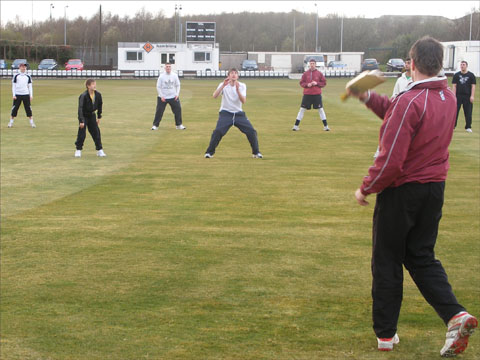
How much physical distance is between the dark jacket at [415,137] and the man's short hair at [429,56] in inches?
2.8

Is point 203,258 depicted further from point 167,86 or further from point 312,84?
point 167,86

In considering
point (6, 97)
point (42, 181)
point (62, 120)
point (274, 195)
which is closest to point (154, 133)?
point (62, 120)

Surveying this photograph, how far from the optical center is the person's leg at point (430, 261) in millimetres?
4672

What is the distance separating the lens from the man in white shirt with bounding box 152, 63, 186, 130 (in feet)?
74.5

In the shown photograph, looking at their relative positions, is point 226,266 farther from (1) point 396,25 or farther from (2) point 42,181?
(1) point 396,25

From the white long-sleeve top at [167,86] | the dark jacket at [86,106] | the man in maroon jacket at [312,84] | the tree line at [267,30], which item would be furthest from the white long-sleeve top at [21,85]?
the tree line at [267,30]

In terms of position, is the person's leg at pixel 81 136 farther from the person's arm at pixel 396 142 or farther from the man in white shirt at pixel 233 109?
the person's arm at pixel 396 142

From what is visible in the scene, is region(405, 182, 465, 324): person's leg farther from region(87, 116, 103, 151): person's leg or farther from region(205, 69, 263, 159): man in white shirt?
region(87, 116, 103, 151): person's leg

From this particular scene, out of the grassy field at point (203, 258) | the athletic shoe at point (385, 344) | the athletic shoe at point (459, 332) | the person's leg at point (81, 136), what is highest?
the person's leg at point (81, 136)

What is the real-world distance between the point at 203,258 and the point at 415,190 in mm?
3353

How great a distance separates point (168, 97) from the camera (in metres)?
23.0

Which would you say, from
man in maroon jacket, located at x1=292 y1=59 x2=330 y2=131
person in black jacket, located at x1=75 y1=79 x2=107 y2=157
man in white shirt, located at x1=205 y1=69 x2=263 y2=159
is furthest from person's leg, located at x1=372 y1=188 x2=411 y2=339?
man in maroon jacket, located at x1=292 y1=59 x2=330 y2=131

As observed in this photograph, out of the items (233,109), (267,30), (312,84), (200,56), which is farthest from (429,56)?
(267,30)

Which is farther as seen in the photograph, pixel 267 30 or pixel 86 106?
pixel 267 30
